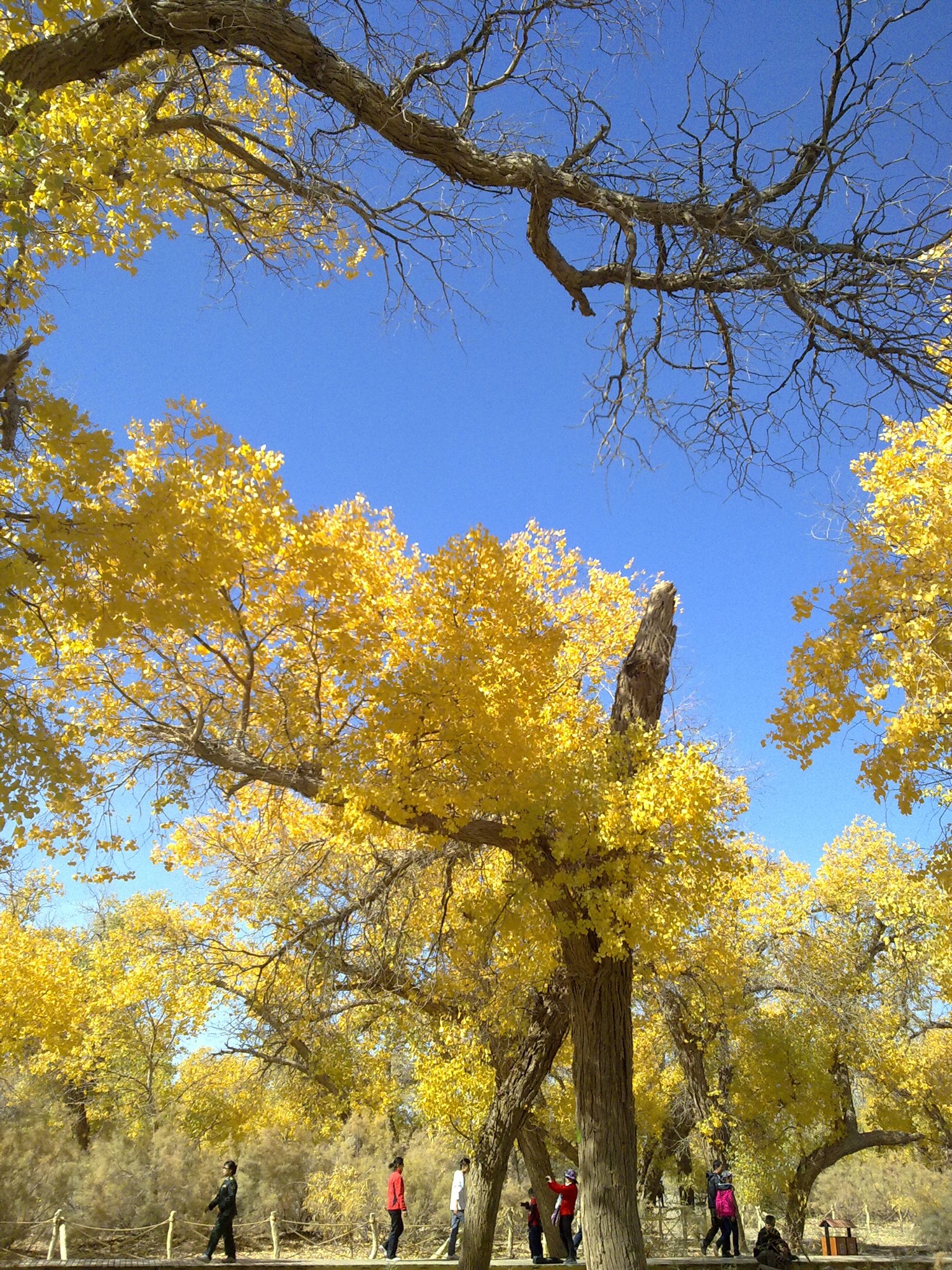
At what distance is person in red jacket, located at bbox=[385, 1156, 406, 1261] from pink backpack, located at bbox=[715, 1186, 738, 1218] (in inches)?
199

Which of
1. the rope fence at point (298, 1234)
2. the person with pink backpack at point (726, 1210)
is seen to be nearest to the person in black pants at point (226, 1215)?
the rope fence at point (298, 1234)

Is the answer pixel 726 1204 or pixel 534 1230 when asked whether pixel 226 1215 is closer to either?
pixel 534 1230

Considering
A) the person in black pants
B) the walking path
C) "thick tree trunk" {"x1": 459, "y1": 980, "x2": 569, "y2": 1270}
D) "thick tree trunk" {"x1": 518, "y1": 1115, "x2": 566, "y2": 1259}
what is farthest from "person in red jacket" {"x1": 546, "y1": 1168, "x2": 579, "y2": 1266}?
the person in black pants

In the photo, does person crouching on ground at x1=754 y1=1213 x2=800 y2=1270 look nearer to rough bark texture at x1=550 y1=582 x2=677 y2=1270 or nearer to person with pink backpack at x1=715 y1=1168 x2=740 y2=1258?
person with pink backpack at x1=715 y1=1168 x2=740 y2=1258

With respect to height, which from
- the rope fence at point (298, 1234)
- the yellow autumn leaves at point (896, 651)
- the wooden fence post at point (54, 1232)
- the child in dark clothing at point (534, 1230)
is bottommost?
the rope fence at point (298, 1234)

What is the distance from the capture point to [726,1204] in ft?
43.1

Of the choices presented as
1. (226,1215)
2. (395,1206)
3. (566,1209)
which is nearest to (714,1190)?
(566,1209)

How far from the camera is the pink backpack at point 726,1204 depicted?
13125mm

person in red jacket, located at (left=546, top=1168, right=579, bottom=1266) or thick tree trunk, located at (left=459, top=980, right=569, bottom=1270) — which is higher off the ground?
thick tree trunk, located at (left=459, top=980, right=569, bottom=1270)

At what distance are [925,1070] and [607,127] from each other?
708 inches

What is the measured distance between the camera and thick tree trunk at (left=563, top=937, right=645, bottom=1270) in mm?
6270

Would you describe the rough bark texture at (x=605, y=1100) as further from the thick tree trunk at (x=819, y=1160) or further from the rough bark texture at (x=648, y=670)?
the thick tree trunk at (x=819, y=1160)

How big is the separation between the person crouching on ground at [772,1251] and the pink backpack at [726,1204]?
1879mm

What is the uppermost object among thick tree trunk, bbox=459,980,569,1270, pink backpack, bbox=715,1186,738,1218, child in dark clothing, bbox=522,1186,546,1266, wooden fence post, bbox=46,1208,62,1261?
thick tree trunk, bbox=459,980,569,1270
